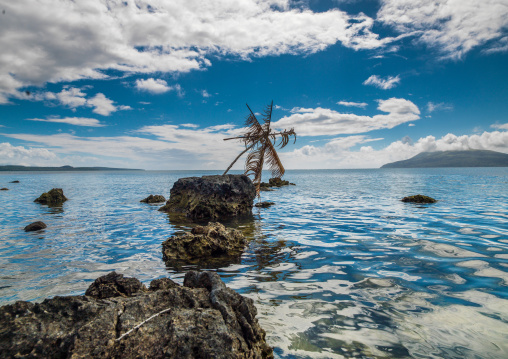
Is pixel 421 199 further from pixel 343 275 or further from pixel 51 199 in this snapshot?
pixel 51 199

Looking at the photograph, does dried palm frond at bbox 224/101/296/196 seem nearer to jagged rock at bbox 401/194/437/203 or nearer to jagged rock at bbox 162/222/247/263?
jagged rock at bbox 162/222/247/263

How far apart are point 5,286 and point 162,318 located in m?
5.17

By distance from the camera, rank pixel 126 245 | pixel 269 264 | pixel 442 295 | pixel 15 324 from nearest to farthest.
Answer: pixel 15 324
pixel 442 295
pixel 269 264
pixel 126 245

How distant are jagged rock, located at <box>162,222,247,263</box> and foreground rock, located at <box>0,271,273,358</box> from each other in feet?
13.9

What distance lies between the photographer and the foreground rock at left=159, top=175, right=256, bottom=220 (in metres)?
15.0

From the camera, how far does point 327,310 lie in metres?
4.59

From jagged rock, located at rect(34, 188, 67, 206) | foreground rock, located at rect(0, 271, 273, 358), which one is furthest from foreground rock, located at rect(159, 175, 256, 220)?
jagged rock, located at rect(34, 188, 67, 206)

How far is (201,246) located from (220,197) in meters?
7.58

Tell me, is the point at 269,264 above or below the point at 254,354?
below

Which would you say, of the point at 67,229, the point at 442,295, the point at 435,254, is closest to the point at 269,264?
the point at 442,295

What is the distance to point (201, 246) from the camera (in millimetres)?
7848

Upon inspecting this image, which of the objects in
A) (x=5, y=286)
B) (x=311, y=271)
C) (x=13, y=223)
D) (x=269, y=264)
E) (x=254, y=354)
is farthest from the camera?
(x=13, y=223)

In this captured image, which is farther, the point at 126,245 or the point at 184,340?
the point at 126,245

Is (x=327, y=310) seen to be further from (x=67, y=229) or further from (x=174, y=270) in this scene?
(x=67, y=229)
